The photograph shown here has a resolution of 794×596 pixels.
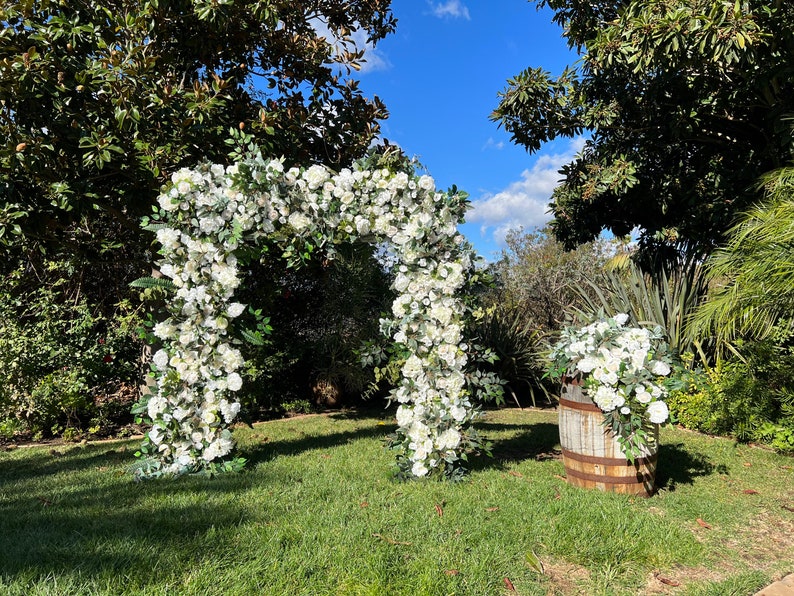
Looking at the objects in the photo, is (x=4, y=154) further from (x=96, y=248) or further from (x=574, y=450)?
(x=574, y=450)

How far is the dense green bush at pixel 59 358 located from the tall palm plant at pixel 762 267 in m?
7.51

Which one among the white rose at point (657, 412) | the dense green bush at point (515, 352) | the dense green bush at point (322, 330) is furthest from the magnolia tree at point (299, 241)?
the dense green bush at point (515, 352)

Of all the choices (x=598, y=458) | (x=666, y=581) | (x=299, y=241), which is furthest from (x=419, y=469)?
(x=299, y=241)

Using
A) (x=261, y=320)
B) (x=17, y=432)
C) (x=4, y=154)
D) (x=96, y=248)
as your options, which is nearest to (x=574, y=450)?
(x=261, y=320)

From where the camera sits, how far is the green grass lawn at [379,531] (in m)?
2.42

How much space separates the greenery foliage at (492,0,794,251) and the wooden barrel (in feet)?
13.1

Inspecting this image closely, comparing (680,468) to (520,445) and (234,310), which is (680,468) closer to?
(520,445)

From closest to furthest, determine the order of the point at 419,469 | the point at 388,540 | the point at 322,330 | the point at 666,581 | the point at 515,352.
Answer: the point at 666,581
the point at 388,540
the point at 419,469
the point at 515,352
the point at 322,330

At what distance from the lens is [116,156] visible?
5059 mm

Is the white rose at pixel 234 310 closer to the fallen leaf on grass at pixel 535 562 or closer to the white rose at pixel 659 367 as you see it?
the fallen leaf on grass at pixel 535 562

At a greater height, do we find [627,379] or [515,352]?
[515,352]

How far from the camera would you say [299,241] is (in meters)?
4.35

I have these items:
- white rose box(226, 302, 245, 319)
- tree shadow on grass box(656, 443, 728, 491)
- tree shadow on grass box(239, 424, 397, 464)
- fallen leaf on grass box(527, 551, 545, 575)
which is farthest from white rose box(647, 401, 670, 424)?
white rose box(226, 302, 245, 319)

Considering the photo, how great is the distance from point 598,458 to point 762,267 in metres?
2.54
